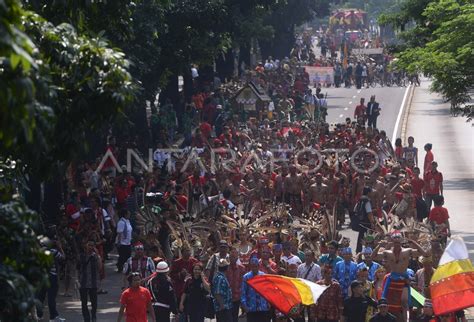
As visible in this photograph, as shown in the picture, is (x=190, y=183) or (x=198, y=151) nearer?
(x=190, y=183)

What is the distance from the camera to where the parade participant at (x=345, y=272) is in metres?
19.0

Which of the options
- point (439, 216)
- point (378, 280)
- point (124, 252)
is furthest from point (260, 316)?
point (124, 252)

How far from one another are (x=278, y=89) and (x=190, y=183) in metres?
27.1

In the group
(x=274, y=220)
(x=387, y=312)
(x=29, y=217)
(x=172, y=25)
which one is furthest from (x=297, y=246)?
(x=172, y=25)

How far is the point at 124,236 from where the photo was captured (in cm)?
2512

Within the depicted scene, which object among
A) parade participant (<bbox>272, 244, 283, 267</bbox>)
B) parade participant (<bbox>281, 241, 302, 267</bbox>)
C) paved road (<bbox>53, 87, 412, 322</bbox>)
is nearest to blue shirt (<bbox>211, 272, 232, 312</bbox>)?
parade participant (<bbox>281, 241, 302, 267</bbox>)

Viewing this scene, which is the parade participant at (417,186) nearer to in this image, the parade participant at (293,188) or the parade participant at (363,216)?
the parade participant at (293,188)

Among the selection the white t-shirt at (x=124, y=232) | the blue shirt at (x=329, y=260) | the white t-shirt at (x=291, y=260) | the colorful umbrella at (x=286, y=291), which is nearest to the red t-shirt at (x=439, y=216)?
the white t-shirt at (x=291, y=260)

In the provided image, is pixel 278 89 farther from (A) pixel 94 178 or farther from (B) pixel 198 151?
(A) pixel 94 178

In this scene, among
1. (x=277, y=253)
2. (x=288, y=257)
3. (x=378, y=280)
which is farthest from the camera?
(x=288, y=257)

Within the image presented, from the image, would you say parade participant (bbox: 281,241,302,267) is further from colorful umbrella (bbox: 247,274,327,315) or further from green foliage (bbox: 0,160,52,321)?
green foliage (bbox: 0,160,52,321)

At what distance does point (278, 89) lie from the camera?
56.0 meters

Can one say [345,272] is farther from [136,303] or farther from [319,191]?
[319,191]

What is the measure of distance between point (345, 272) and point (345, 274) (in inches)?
1.2
